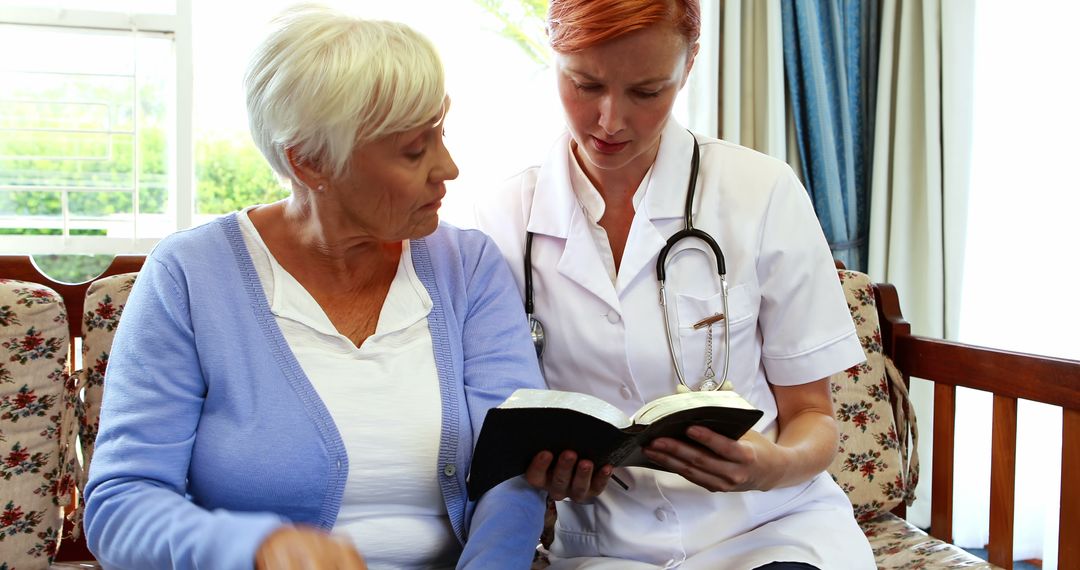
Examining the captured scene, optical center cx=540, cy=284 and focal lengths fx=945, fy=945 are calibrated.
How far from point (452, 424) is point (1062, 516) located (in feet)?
3.59

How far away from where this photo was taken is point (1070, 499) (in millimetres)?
1621

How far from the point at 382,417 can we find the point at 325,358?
0.38 ft

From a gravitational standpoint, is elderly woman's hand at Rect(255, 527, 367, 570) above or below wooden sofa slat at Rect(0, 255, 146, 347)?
below

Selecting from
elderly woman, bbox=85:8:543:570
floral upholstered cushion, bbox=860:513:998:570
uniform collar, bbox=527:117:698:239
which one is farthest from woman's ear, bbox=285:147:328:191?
floral upholstered cushion, bbox=860:513:998:570

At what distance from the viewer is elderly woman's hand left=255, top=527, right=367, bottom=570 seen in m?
0.98

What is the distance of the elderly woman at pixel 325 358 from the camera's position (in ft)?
4.03

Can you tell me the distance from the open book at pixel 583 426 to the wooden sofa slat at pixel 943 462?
896 mm

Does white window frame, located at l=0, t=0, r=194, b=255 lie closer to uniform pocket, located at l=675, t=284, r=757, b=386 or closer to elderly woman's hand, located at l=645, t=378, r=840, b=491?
uniform pocket, located at l=675, t=284, r=757, b=386

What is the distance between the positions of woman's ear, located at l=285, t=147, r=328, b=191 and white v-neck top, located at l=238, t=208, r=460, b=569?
0.40 ft

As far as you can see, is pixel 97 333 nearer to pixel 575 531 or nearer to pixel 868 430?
pixel 575 531

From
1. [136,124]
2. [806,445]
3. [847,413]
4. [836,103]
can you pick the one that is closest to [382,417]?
[806,445]

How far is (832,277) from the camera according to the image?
1.45 metres

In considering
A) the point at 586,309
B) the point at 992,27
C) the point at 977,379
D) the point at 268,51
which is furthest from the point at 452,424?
the point at 992,27

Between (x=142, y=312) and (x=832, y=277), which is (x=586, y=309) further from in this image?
(x=142, y=312)
